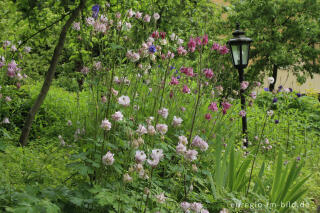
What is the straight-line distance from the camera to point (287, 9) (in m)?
15.1

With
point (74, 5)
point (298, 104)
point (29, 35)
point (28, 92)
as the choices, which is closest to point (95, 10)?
point (74, 5)

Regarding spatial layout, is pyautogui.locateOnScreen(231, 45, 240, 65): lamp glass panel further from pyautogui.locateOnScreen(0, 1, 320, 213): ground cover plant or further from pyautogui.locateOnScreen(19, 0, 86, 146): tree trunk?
pyautogui.locateOnScreen(19, 0, 86, 146): tree trunk

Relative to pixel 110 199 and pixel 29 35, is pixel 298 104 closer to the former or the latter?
pixel 29 35

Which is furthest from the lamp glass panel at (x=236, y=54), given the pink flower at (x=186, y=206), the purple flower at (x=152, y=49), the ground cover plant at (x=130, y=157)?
the pink flower at (x=186, y=206)

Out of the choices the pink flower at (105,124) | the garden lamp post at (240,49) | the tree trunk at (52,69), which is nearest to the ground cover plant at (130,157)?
the pink flower at (105,124)

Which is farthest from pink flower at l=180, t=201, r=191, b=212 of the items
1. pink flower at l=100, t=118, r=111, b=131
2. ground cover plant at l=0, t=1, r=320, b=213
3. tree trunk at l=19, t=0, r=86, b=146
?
tree trunk at l=19, t=0, r=86, b=146

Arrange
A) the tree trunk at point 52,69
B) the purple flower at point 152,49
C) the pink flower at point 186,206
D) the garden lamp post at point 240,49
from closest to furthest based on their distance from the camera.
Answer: the pink flower at point 186,206
the purple flower at point 152,49
the tree trunk at point 52,69
the garden lamp post at point 240,49

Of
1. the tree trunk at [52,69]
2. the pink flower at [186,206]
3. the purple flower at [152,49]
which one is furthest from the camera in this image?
the tree trunk at [52,69]

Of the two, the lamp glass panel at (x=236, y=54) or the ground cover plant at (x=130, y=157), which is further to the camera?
the lamp glass panel at (x=236, y=54)

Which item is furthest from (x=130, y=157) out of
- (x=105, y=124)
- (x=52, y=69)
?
(x=52, y=69)

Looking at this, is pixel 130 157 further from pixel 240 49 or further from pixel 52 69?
pixel 240 49

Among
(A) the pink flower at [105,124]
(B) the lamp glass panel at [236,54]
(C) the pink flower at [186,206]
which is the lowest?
(C) the pink flower at [186,206]

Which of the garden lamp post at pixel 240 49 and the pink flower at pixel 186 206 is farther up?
the garden lamp post at pixel 240 49

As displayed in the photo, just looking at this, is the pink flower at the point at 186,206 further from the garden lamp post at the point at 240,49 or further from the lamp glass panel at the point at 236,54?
the lamp glass panel at the point at 236,54
